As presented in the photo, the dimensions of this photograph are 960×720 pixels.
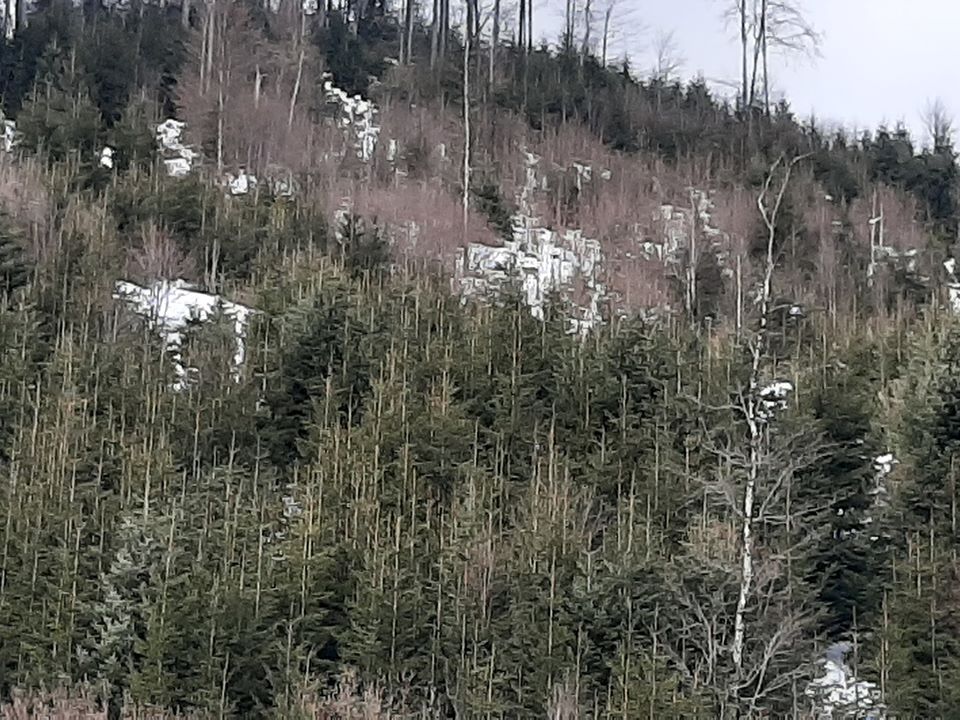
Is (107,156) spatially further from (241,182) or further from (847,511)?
(847,511)

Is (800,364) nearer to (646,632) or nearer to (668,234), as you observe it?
(646,632)

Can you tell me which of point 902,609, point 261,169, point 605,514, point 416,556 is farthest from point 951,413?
point 261,169

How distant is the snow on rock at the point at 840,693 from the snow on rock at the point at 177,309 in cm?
793

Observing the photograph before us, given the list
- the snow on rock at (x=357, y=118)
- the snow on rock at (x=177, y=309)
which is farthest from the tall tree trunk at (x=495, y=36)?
the snow on rock at (x=177, y=309)

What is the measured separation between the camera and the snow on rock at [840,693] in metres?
10.6

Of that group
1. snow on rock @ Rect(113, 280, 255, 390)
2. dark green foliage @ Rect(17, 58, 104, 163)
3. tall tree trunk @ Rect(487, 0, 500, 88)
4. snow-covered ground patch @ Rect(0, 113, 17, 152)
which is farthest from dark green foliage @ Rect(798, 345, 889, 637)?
tall tree trunk @ Rect(487, 0, 500, 88)

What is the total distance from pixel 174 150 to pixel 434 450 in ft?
44.8

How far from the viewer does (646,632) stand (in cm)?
1095

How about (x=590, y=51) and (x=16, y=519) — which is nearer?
(x=16, y=519)

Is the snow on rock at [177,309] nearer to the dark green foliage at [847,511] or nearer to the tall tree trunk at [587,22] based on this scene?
the dark green foliage at [847,511]

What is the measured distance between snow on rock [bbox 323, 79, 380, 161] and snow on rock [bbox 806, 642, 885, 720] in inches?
667

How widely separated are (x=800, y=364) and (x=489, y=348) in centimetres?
470

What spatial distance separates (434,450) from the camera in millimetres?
13164

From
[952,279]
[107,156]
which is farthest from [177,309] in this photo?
[952,279]
